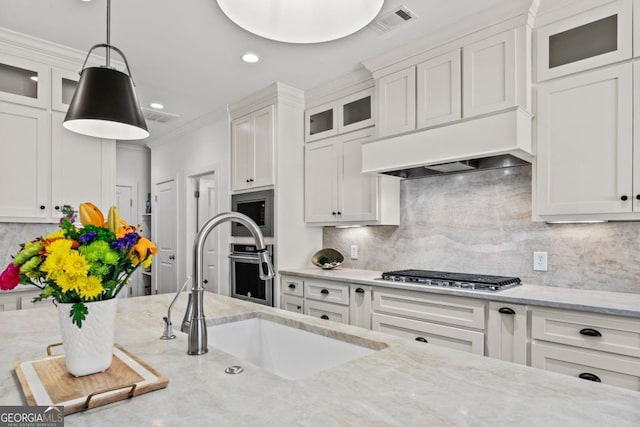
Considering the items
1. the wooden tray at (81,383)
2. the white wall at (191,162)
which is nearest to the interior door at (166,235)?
the white wall at (191,162)

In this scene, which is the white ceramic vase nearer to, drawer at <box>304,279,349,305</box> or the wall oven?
drawer at <box>304,279,349,305</box>

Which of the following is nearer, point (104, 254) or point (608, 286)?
point (104, 254)

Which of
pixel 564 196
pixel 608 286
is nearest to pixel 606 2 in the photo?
pixel 564 196

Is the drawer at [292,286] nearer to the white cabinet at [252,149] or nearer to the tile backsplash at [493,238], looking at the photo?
the tile backsplash at [493,238]

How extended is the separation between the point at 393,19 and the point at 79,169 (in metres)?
2.61

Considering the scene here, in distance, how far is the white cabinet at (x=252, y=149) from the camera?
3.85 meters

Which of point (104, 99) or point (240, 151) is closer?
point (104, 99)

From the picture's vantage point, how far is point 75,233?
3.02 feet

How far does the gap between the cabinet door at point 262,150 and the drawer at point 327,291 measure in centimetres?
109

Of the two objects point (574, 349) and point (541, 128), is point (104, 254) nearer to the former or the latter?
point (574, 349)

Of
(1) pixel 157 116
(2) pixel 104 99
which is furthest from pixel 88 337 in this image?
(1) pixel 157 116

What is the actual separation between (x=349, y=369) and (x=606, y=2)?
2.45m

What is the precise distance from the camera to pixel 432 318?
2.51m

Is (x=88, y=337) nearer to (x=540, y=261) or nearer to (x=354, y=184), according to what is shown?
(x=540, y=261)
